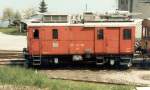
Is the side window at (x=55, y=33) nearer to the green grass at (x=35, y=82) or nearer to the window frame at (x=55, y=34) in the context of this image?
the window frame at (x=55, y=34)

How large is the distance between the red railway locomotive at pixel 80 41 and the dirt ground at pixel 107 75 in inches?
40.8

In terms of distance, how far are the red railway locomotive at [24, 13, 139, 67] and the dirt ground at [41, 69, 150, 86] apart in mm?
1035

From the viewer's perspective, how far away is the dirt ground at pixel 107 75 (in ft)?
75.0

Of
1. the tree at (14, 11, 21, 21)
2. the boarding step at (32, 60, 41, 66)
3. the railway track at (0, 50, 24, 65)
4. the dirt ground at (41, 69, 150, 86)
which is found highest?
the boarding step at (32, 60, 41, 66)

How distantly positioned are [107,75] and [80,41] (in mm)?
3206

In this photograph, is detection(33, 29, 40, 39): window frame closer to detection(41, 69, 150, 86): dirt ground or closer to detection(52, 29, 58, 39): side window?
detection(52, 29, 58, 39): side window

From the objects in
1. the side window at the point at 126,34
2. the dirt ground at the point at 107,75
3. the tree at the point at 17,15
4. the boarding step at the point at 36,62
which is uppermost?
the side window at the point at 126,34

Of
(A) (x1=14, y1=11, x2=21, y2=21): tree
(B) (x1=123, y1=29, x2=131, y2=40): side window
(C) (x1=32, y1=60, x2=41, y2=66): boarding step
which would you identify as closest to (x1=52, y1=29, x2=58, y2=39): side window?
(C) (x1=32, y1=60, x2=41, y2=66): boarding step

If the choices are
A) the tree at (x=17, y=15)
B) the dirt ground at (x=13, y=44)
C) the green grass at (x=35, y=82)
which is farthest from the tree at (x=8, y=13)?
the green grass at (x=35, y=82)

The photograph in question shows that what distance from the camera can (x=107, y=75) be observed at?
81.9ft

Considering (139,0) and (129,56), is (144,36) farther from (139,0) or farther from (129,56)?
(139,0)

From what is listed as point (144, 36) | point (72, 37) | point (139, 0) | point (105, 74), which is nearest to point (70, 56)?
point (72, 37)

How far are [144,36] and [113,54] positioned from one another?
2.52m

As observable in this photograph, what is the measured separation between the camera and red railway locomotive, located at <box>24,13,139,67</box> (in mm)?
26984
